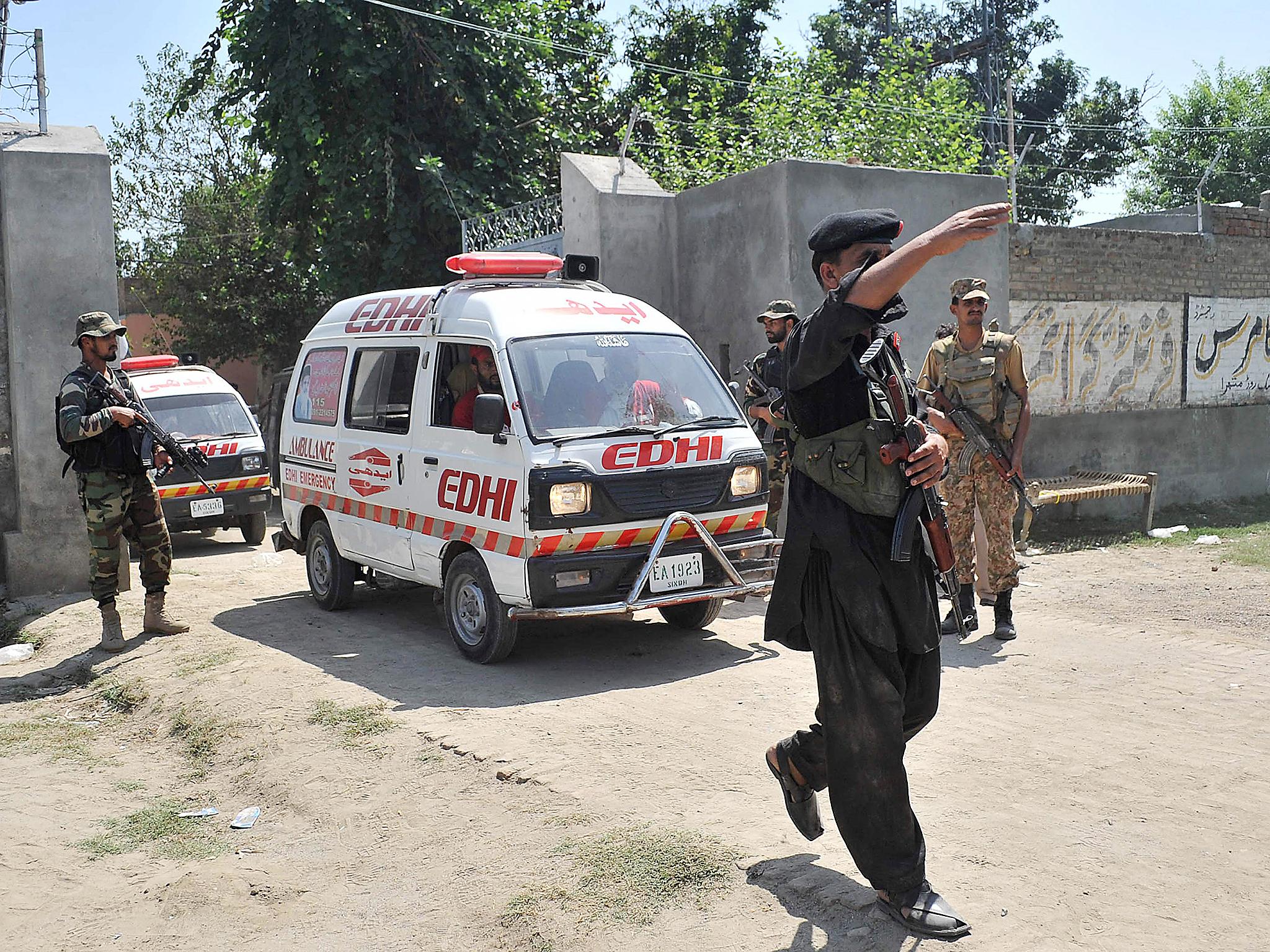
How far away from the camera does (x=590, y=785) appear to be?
183 inches

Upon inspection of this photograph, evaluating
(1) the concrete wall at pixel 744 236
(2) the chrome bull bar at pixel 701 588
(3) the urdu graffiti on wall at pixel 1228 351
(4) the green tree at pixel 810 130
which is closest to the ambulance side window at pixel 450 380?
(2) the chrome bull bar at pixel 701 588

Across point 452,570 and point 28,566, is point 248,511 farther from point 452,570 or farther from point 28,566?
point 452,570

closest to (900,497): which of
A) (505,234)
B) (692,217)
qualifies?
(692,217)

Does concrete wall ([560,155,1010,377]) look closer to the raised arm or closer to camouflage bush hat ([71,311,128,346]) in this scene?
camouflage bush hat ([71,311,128,346])

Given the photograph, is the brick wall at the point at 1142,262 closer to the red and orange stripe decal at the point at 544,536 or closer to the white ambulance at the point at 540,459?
the white ambulance at the point at 540,459

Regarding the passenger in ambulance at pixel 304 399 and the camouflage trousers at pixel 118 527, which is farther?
the passenger in ambulance at pixel 304 399

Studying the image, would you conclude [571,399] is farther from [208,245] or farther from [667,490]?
[208,245]

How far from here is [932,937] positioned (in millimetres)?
3203

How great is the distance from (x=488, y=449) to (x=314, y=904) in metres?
3.06

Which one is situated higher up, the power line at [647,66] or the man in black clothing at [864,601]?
the power line at [647,66]

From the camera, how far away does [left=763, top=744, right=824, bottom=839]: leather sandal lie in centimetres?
369

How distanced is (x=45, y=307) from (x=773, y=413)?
622cm

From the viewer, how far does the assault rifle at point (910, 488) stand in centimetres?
322

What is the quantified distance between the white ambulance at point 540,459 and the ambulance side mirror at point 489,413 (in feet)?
0.03
